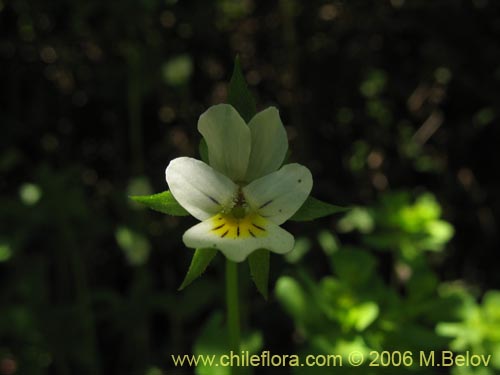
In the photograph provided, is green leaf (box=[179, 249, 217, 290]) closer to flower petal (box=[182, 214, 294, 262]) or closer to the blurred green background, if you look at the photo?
flower petal (box=[182, 214, 294, 262])

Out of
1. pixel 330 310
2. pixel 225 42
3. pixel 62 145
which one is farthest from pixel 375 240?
pixel 62 145

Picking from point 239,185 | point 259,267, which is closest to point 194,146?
point 239,185

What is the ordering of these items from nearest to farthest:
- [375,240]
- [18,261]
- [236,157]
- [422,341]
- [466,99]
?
1. [236,157]
2. [422,341]
3. [375,240]
4. [18,261]
5. [466,99]

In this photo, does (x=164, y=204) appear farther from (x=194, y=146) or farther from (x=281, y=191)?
(x=194, y=146)

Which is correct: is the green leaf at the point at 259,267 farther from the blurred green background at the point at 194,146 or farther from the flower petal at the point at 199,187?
the blurred green background at the point at 194,146

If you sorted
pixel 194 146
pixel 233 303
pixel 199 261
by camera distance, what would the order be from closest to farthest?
1. pixel 199 261
2. pixel 233 303
3. pixel 194 146

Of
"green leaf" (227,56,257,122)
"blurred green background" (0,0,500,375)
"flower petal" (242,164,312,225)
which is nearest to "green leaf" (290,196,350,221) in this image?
"flower petal" (242,164,312,225)

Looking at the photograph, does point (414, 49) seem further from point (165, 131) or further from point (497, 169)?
point (165, 131)
